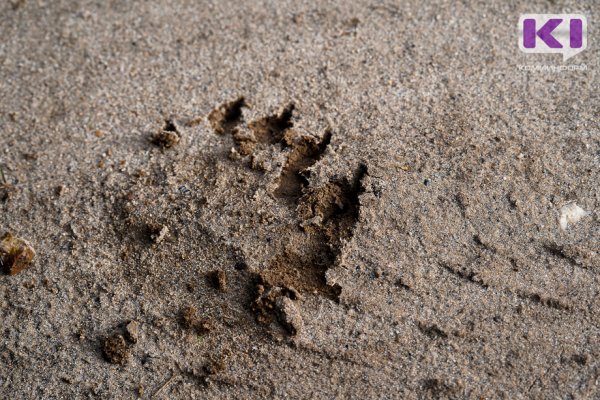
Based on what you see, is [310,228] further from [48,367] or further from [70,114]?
[70,114]

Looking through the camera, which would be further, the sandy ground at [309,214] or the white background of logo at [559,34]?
the white background of logo at [559,34]

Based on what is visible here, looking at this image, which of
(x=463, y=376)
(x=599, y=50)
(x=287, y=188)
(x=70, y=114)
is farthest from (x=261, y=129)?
(x=599, y=50)

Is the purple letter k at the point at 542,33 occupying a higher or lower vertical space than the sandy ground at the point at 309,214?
higher

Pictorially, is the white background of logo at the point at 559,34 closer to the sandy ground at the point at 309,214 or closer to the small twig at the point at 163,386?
the sandy ground at the point at 309,214

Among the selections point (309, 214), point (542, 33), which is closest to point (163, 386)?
point (309, 214)

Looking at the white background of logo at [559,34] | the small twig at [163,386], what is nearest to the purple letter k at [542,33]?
the white background of logo at [559,34]

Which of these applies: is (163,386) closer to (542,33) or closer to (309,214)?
(309,214)

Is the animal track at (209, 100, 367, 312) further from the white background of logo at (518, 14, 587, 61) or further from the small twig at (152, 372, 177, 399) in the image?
the white background of logo at (518, 14, 587, 61)
